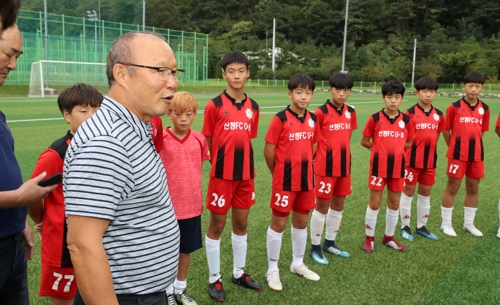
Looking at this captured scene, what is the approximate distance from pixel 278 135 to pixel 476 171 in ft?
10.4

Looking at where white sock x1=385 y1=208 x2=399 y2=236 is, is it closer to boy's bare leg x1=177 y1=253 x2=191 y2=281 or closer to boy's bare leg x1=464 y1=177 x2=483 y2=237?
boy's bare leg x1=464 y1=177 x2=483 y2=237

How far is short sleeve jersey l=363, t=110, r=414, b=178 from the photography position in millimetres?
4926

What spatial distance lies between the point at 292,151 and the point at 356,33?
85.3 metres

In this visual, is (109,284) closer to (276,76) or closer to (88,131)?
(88,131)

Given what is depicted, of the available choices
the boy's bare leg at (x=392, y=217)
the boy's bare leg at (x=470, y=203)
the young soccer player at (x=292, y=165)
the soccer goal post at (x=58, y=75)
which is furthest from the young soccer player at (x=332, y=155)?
the soccer goal post at (x=58, y=75)

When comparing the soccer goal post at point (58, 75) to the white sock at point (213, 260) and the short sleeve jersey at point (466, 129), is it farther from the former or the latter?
the white sock at point (213, 260)

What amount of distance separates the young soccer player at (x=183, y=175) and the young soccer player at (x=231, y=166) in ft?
1.09

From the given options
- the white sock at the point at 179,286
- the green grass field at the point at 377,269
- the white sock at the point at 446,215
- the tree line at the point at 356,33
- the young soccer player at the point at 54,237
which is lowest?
the green grass field at the point at 377,269

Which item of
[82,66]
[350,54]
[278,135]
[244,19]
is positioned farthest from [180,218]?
[244,19]

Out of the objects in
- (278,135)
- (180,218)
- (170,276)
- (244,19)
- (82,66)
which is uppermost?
(244,19)

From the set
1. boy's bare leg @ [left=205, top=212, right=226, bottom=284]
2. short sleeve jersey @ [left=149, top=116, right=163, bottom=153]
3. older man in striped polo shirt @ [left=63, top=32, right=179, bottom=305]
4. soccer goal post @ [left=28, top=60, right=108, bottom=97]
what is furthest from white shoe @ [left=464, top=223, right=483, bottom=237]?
soccer goal post @ [left=28, top=60, right=108, bottom=97]

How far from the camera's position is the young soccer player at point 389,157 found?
4934mm

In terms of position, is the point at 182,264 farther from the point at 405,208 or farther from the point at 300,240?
the point at 405,208

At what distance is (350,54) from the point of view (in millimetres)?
65312
